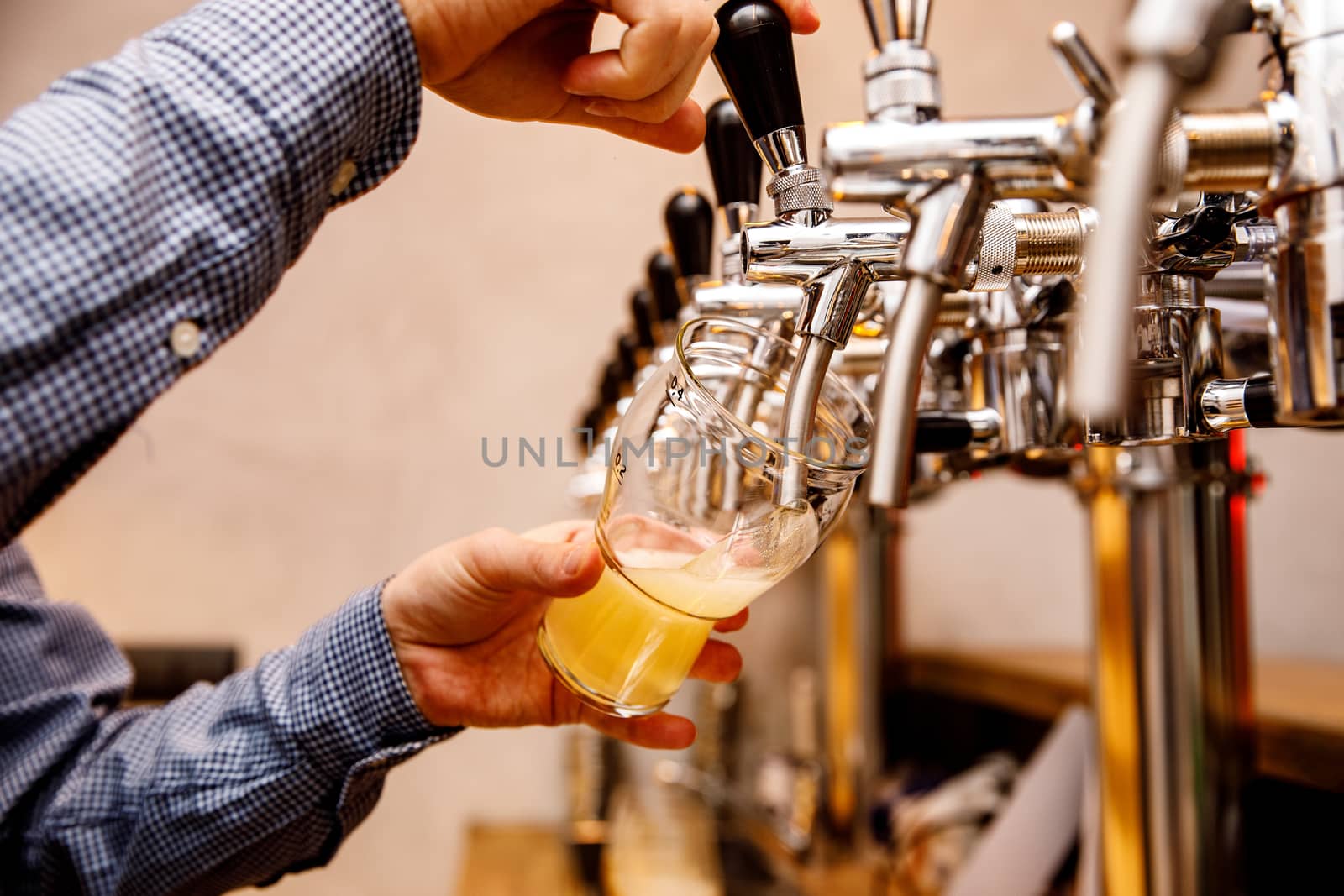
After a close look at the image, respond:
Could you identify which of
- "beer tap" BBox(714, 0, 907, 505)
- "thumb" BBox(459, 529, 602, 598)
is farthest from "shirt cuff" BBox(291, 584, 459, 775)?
"beer tap" BBox(714, 0, 907, 505)

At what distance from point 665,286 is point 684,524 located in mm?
420

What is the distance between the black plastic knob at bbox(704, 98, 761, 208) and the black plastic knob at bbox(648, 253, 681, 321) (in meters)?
0.36

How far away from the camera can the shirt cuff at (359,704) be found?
0.81 metres

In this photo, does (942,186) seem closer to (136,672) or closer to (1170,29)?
(1170,29)

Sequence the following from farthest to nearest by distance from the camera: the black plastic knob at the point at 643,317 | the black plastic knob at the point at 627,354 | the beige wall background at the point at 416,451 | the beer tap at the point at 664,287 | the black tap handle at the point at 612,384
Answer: the beige wall background at the point at 416,451
the black tap handle at the point at 612,384
the black plastic knob at the point at 627,354
the black plastic knob at the point at 643,317
the beer tap at the point at 664,287

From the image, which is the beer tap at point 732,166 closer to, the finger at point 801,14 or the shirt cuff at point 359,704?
the finger at point 801,14

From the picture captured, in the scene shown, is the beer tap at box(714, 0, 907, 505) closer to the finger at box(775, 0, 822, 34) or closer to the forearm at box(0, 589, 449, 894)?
the finger at box(775, 0, 822, 34)

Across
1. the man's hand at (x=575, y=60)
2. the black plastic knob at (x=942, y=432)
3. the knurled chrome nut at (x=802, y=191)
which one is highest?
the man's hand at (x=575, y=60)

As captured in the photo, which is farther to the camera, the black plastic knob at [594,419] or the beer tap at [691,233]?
the black plastic knob at [594,419]

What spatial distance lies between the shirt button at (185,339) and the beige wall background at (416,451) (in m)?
1.51

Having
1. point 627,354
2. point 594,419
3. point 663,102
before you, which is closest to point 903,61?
point 663,102

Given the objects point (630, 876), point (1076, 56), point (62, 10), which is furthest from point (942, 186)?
point (62, 10)

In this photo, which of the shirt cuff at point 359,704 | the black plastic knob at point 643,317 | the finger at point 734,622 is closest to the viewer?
the finger at point 734,622

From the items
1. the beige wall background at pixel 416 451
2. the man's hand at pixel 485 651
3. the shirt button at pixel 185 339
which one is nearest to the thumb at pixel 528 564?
the man's hand at pixel 485 651
